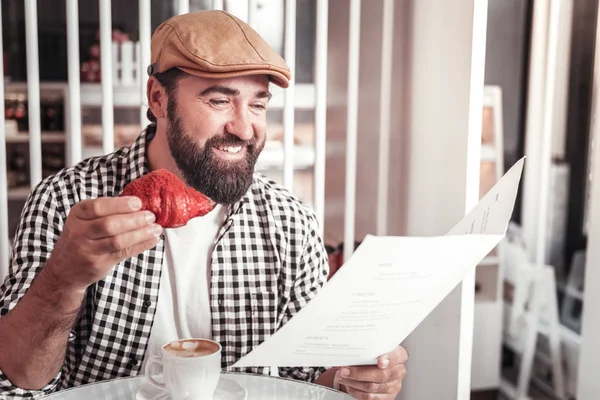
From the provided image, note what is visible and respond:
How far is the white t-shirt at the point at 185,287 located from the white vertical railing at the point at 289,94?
42cm

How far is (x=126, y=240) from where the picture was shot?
73 centimetres

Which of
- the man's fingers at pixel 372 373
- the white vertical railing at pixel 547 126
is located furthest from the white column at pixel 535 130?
the man's fingers at pixel 372 373

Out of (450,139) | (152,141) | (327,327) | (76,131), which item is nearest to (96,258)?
(327,327)

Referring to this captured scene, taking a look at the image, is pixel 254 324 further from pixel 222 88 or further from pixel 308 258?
pixel 222 88

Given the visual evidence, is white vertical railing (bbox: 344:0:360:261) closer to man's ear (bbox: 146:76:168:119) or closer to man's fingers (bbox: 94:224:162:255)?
man's ear (bbox: 146:76:168:119)

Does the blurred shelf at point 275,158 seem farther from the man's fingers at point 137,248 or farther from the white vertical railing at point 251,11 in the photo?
the man's fingers at point 137,248

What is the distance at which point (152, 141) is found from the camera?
1255mm

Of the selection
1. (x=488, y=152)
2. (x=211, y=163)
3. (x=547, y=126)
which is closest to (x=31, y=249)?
(x=211, y=163)

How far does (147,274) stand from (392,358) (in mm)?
463

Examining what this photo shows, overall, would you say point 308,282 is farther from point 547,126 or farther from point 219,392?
point 547,126

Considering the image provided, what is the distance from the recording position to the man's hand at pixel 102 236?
720 millimetres

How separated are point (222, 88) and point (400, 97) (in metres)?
0.67

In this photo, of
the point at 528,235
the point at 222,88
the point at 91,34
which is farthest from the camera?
the point at 528,235

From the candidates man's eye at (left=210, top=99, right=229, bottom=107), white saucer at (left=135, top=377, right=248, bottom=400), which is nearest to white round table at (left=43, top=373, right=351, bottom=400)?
white saucer at (left=135, top=377, right=248, bottom=400)
